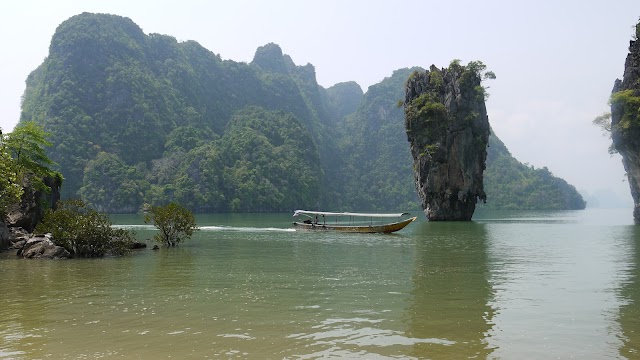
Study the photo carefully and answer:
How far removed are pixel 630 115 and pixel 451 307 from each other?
180 feet

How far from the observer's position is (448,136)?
7612 cm

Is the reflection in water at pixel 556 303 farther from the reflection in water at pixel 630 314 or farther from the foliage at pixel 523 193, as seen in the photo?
the foliage at pixel 523 193

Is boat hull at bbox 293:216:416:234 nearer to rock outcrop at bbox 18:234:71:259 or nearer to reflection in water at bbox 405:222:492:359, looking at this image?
reflection in water at bbox 405:222:492:359

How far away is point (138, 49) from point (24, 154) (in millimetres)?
160261

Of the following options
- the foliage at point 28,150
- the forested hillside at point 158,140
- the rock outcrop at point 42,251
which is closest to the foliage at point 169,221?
the foliage at point 28,150

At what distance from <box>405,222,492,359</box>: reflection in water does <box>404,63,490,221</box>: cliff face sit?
163 feet

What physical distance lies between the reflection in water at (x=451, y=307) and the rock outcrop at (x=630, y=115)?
41792 millimetres

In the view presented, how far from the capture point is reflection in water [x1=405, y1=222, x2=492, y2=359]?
34.8ft

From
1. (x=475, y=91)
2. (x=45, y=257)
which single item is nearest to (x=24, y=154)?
(x=45, y=257)

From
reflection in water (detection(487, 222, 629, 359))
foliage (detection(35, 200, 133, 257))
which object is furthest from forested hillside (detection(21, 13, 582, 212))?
reflection in water (detection(487, 222, 629, 359))

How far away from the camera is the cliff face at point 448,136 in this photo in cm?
7581

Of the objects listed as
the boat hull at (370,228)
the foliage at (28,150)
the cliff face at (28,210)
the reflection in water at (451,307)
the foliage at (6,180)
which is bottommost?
the reflection in water at (451,307)

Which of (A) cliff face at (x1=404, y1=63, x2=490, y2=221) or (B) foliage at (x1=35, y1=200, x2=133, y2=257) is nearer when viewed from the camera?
(B) foliage at (x1=35, y1=200, x2=133, y2=257)

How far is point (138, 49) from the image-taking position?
602 feet
